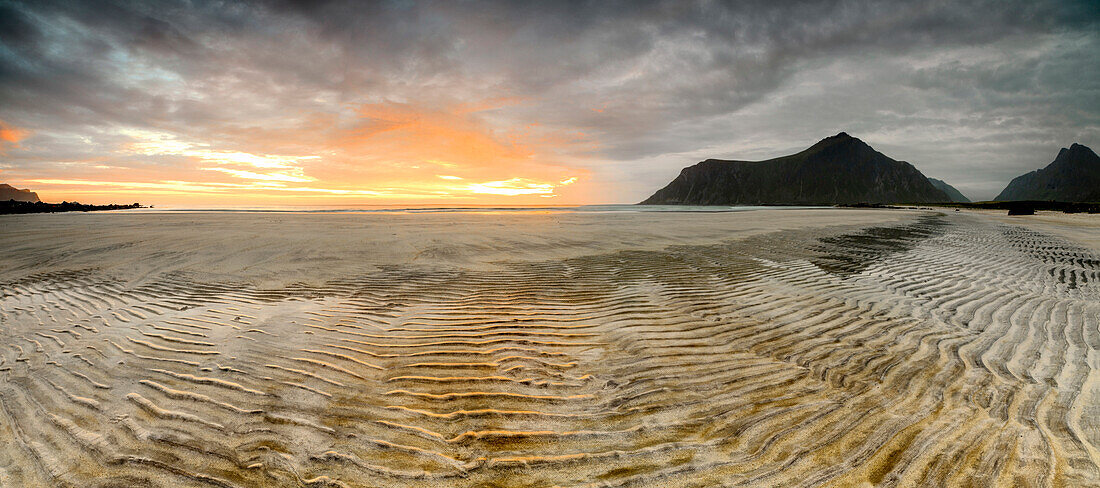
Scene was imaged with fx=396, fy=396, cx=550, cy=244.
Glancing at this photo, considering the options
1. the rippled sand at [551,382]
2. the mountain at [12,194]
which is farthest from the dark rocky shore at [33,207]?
the mountain at [12,194]

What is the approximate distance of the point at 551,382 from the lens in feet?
14.4

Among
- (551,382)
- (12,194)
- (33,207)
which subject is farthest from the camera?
(12,194)

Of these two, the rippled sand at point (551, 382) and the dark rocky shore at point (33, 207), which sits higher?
the dark rocky shore at point (33, 207)

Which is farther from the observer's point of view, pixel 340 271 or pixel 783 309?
pixel 340 271

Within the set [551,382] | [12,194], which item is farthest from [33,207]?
[12,194]

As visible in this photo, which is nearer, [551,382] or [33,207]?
[551,382]

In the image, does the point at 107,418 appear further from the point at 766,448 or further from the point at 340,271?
the point at 340,271

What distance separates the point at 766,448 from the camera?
10.7 feet

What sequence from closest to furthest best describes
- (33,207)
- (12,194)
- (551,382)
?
(551,382) < (33,207) < (12,194)

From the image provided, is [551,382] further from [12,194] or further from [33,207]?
[12,194]

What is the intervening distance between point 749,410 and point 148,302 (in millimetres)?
10393

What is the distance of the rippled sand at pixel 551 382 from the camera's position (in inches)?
120

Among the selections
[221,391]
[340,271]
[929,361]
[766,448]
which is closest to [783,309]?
[929,361]

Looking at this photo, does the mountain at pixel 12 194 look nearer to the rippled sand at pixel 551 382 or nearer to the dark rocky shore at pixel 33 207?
the dark rocky shore at pixel 33 207
